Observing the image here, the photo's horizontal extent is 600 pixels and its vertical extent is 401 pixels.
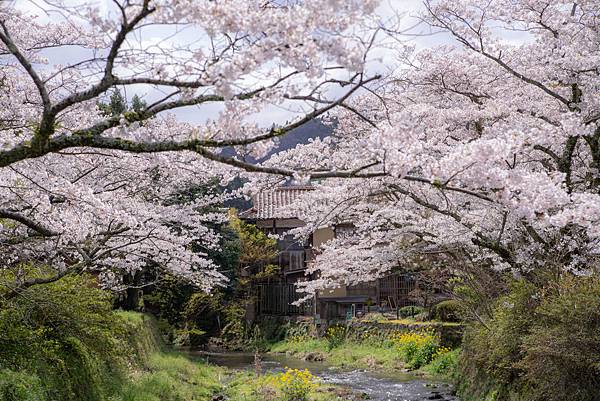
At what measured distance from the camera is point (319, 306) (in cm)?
2339

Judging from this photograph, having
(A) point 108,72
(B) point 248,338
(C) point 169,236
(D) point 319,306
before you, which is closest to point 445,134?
(C) point 169,236

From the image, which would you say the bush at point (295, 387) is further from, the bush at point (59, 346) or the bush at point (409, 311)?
the bush at point (409, 311)

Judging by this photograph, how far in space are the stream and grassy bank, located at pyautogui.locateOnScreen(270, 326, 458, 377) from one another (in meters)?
0.55

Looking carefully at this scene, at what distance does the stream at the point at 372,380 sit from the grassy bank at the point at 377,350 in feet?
1.82

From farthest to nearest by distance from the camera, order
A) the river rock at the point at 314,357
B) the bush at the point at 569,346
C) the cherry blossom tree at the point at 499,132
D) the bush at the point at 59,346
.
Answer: the river rock at the point at 314,357 < the cherry blossom tree at the point at 499,132 < the bush at the point at 59,346 < the bush at the point at 569,346

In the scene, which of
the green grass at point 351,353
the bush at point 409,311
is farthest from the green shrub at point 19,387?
the bush at point 409,311

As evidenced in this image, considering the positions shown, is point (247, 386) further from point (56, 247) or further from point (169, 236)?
point (56, 247)

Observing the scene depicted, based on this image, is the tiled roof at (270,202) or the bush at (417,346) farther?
the tiled roof at (270,202)

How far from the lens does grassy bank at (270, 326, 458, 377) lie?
1476 centimetres

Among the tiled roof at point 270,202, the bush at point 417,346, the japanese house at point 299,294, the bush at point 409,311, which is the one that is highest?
the tiled roof at point 270,202

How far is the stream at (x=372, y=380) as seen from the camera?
1155 centimetres

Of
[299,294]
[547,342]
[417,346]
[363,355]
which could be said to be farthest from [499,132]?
[299,294]

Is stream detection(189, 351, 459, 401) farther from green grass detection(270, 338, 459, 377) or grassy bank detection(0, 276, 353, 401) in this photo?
grassy bank detection(0, 276, 353, 401)

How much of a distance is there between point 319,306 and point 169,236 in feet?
47.3
